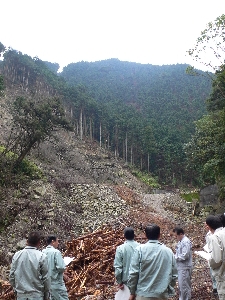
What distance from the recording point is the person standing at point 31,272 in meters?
4.10

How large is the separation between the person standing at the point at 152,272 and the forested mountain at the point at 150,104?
42961 mm

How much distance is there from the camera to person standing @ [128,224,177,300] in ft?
12.0

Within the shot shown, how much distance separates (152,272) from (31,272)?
1.78 metres

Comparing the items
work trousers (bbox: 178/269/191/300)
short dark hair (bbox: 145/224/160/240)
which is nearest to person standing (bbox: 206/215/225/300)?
short dark hair (bbox: 145/224/160/240)

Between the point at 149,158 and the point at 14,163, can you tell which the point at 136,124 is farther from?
the point at 14,163

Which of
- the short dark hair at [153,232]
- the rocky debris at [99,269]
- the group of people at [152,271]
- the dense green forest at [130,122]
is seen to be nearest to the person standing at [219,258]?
the group of people at [152,271]

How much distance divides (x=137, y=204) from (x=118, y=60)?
148 meters

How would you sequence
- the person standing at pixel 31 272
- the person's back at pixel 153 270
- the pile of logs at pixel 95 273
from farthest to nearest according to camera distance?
the pile of logs at pixel 95 273
the person standing at pixel 31 272
the person's back at pixel 153 270

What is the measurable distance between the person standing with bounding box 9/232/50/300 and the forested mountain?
1703 inches

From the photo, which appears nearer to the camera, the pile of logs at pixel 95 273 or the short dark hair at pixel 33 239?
the short dark hair at pixel 33 239

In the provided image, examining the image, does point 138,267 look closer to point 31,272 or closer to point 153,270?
point 153,270

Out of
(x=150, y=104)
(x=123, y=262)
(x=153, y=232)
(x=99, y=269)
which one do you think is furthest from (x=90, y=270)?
(x=150, y=104)

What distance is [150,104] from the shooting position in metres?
90.0

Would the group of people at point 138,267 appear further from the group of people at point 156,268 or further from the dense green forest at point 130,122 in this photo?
the dense green forest at point 130,122
